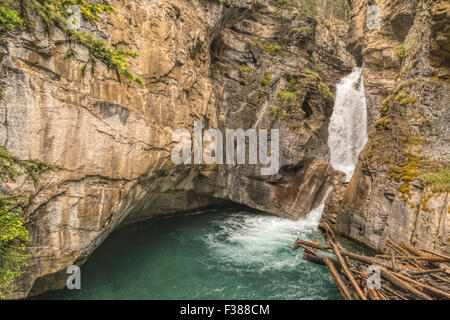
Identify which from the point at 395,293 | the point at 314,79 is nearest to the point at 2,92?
the point at 395,293

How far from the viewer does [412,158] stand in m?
9.25

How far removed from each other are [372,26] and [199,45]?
52.1 ft

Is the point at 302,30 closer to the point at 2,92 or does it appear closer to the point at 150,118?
the point at 150,118

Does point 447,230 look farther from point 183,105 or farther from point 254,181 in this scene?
point 183,105

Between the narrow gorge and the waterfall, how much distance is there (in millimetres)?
174

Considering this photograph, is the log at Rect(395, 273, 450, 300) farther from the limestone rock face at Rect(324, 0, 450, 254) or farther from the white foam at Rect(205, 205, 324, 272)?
the white foam at Rect(205, 205, 324, 272)

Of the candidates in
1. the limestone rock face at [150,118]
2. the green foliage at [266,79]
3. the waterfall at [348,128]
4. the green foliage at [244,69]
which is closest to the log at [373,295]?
the limestone rock face at [150,118]

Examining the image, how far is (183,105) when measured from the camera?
394 inches

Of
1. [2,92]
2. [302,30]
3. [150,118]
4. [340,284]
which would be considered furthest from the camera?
[302,30]

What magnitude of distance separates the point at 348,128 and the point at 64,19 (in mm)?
18895

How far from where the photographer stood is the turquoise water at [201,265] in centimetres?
739

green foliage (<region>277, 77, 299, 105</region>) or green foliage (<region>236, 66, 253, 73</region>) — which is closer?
green foliage (<region>277, 77, 299, 105</region>)

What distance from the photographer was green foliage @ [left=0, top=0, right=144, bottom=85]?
496cm

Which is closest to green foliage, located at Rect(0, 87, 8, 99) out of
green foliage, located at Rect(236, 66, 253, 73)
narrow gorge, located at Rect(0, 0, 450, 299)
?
narrow gorge, located at Rect(0, 0, 450, 299)
